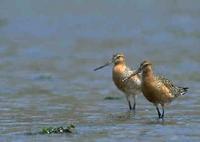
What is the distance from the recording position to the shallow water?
13492 millimetres

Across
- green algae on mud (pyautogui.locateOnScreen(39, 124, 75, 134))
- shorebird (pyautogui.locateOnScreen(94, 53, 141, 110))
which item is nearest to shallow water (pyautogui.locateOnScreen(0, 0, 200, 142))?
green algae on mud (pyautogui.locateOnScreen(39, 124, 75, 134))

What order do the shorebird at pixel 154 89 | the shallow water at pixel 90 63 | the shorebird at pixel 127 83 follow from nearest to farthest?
the shallow water at pixel 90 63
the shorebird at pixel 154 89
the shorebird at pixel 127 83

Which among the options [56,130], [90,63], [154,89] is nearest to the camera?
[56,130]

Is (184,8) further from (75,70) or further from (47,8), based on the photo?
(75,70)

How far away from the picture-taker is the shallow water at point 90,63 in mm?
13492

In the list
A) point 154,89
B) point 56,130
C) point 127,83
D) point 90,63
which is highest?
point 90,63

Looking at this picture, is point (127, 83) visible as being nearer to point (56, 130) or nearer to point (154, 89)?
point (154, 89)

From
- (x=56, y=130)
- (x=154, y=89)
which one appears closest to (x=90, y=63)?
(x=154, y=89)

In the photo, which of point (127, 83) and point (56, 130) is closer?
point (56, 130)

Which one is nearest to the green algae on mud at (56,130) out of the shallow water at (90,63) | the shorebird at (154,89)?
the shallow water at (90,63)

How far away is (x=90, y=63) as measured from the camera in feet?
69.6

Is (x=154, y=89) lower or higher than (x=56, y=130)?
higher

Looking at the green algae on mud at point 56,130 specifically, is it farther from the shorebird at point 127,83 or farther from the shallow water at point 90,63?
the shorebird at point 127,83

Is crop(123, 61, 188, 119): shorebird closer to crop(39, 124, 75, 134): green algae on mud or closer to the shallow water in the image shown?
the shallow water
